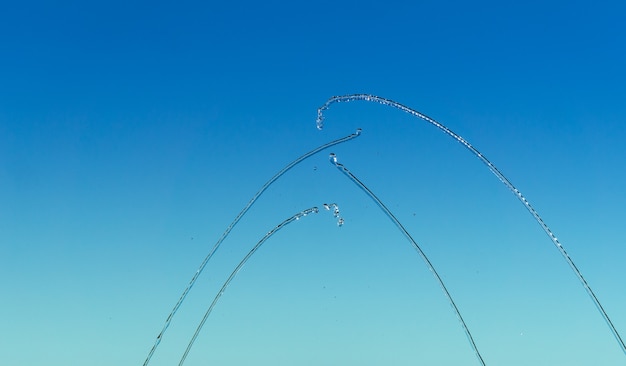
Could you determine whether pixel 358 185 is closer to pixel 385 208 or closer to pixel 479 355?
pixel 385 208

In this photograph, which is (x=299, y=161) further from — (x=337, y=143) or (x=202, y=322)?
(x=202, y=322)

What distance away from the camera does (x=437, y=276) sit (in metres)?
36.2

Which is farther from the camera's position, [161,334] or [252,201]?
[252,201]

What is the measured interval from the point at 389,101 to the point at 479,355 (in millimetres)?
13119

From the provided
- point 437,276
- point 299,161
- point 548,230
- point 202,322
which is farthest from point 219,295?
point 548,230

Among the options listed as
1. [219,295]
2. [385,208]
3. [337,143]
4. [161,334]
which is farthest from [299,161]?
[161,334]

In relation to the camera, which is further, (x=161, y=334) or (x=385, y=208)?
(x=385, y=208)

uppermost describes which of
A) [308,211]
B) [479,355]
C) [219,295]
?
[308,211]

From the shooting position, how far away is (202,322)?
36.1m

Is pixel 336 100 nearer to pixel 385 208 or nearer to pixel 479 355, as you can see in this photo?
pixel 385 208

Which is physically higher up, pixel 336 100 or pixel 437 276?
pixel 336 100

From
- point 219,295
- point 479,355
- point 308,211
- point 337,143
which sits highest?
point 337,143

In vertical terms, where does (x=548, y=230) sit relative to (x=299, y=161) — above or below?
below

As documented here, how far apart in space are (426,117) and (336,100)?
465cm
